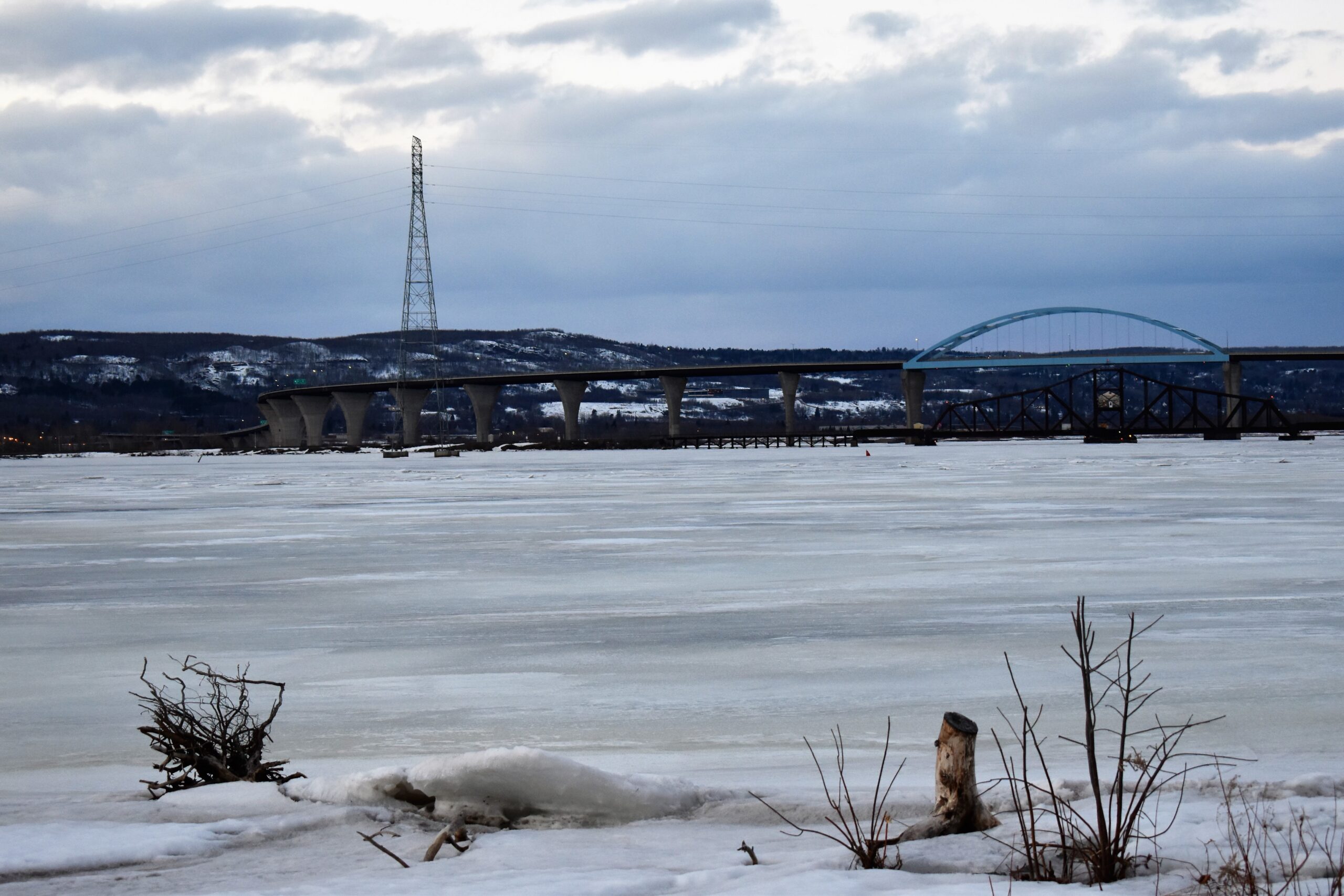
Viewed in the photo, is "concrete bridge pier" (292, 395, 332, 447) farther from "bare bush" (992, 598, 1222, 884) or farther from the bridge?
"bare bush" (992, 598, 1222, 884)

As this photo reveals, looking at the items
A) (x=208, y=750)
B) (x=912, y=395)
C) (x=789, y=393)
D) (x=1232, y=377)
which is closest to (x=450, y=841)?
(x=208, y=750)

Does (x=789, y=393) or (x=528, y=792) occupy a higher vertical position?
(x=789, y=393)

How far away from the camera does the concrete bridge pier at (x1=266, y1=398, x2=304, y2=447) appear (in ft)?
615

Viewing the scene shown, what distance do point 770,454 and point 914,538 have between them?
78.1m

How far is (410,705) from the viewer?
9.55 meters

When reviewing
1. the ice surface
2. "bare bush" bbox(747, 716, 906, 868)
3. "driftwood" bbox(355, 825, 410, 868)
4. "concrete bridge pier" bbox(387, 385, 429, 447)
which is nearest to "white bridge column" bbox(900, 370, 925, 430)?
"concrete bridge pier" bbox(387, 385, 429, 447)

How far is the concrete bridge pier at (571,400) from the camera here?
154875 mm

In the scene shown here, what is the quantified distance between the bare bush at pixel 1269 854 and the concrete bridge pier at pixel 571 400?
14856 cm

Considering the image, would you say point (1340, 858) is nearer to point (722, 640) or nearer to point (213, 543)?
point (722, 640)

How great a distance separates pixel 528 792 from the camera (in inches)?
264

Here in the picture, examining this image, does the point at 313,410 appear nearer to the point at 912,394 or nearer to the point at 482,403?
the point at 482,403

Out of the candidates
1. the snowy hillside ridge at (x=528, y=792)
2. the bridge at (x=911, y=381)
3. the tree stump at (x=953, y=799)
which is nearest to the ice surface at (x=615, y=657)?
the snowy hillside ridge at (x=528, y=792)

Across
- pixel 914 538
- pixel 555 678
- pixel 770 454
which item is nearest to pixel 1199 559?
pixel 914 538

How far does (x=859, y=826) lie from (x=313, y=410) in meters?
176
